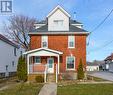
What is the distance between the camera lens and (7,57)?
2071 inches

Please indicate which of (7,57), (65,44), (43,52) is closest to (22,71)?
(43,52)

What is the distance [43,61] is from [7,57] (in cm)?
1363

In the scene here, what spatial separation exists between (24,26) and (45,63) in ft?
110

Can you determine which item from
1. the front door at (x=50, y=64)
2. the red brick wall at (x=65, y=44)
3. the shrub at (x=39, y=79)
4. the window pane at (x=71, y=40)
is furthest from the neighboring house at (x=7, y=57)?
the shrub at (x=39, y=79)

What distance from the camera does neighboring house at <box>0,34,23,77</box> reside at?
48.8 metres

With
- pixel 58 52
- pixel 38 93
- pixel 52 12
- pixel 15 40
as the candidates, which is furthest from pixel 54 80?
pixel 15 40

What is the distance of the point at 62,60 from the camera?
135 feet

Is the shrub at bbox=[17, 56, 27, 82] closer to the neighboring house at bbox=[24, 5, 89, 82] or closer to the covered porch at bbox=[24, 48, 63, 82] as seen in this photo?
the covered porch at bbox=[24, 48, 63, 82]

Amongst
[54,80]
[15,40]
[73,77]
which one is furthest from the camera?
[15,40]

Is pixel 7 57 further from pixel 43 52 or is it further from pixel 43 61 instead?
pixel 43 52

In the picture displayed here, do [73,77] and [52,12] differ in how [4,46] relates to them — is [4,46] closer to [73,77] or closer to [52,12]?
[52,12]

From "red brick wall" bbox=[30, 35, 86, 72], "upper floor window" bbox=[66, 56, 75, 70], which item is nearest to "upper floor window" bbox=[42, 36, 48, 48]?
"red brick wall" bbox=[30, 35, 86, 72]

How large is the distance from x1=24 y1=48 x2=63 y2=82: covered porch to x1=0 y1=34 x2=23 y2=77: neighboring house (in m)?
9.72

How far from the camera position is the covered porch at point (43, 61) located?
123ft
